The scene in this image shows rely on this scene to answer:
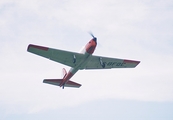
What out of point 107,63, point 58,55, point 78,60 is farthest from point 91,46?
point 107,63

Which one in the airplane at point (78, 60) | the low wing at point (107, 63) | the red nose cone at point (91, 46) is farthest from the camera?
the low wing at point (107, 63)

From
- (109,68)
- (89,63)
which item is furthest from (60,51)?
(109,68)

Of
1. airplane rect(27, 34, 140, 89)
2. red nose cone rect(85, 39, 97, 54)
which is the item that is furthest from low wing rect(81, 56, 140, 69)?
red nose cone rect(85, 39, 97, 54)

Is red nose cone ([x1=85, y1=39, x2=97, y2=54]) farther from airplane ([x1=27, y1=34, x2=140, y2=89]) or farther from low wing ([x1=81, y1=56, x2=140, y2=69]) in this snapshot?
low wing ([x1=81, y1=56, x2=140, y2=69])

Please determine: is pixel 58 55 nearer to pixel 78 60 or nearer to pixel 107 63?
pixel 78 60

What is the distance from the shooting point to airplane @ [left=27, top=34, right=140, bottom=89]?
30047mm

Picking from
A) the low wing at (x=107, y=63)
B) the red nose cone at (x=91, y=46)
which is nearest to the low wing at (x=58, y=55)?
the red nose cone at (x=91, y=46)

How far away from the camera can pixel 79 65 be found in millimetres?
32719

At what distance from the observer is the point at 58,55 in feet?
104

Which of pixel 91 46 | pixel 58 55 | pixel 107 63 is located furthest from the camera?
pixel 107 63

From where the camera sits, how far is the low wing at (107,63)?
33328 mm

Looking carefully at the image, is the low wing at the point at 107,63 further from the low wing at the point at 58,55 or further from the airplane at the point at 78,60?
the low wing at the point at 58,55

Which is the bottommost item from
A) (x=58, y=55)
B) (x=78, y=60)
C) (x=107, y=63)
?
(x=78, y=60)

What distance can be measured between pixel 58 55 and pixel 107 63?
630cm
